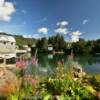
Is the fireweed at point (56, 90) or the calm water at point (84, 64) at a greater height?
the fireweed at point (56, 90)

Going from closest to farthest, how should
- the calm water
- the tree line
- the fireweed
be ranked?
the fireweed, the calm water, the tree line

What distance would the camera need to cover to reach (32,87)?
6.70 metres

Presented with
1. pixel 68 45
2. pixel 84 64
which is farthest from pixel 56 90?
pixel 68 45

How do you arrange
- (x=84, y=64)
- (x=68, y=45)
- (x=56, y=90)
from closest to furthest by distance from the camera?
(x=56, y=90), (x=84, y=64), (x=68, y=45)

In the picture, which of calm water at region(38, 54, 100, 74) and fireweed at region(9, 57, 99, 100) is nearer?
fireweed at region(9, 57, 99, 100)

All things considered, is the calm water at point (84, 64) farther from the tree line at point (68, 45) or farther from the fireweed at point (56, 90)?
the tree line at point (68, 45)

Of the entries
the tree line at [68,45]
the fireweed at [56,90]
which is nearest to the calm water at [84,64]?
the fireweed at [56,90]

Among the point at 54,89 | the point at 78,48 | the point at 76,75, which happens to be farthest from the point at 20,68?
the point at 78,48

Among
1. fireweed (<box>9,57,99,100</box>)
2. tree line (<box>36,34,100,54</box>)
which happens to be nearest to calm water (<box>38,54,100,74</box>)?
fireweed (<box>9,57,99,100</box>)

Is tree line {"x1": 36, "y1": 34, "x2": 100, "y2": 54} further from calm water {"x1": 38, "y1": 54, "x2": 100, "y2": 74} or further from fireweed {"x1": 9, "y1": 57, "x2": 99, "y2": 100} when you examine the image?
fireweed {"x1": 9, "y1": 57, "x2": 99, "y2": 100}

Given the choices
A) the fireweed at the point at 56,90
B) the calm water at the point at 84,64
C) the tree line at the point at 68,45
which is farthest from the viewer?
the tree line at the point at 68,45

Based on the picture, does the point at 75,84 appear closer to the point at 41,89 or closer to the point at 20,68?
the point at 41,89

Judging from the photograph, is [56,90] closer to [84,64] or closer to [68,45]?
[84,64]

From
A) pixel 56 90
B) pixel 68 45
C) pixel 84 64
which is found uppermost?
pixel 68 45
